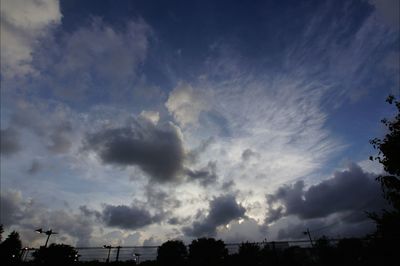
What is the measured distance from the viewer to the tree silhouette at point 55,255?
3312cm

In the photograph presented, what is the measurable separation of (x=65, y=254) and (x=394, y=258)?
124 feet

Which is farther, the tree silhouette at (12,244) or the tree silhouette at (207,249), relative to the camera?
the tree silhouette at (207,249)

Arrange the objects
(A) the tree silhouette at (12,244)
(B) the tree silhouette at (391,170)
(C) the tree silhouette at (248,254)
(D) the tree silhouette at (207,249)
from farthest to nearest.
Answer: (D) the tree silhouette at (207,249) < (A) the tree silhouette at (12,244) < (C) the tree silhouette at (248,254) < (B) the tree silhouette at (391,170)

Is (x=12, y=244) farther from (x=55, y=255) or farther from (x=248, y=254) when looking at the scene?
(x=248, y=254)

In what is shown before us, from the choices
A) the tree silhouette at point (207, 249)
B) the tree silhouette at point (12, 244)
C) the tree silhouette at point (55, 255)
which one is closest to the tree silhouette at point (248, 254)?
the tree silhouette at point (207, 249)

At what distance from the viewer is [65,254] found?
35688 millimetres

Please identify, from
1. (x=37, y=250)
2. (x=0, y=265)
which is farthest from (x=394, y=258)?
(x=37, y=250)

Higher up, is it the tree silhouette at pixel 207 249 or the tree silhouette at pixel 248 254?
the tree silhouette at pixel 207 249

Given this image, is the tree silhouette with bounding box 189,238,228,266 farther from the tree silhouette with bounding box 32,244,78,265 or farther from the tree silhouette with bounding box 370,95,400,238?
the tree silhouette with bounding box 370,95,400,238

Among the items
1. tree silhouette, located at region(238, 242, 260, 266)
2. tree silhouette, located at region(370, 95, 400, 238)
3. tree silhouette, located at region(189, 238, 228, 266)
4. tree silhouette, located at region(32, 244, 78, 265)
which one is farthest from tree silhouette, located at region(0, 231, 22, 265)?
tree silhouette, located at region(370, 95, 400, 238)

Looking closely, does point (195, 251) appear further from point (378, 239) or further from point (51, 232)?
point (378, 239)

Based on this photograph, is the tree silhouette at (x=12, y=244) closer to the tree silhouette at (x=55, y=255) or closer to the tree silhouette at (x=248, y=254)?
the tree silhouette at (x=55, y=255)

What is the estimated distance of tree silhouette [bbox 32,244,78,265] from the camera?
33.1m

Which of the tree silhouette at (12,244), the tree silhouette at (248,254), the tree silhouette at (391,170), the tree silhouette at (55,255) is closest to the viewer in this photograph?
the tree silhouette at (391,170)
